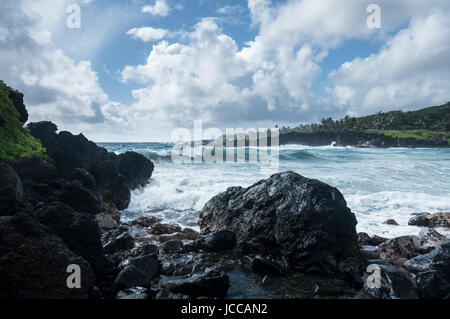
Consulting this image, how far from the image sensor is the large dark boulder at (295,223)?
21.4 ft

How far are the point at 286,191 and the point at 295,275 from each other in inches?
100

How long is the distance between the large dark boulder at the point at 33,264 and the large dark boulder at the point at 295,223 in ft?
14.5

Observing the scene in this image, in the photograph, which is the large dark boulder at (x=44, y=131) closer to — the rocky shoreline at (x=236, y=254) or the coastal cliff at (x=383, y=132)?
the rocky shoreline at (x=236, y=254)

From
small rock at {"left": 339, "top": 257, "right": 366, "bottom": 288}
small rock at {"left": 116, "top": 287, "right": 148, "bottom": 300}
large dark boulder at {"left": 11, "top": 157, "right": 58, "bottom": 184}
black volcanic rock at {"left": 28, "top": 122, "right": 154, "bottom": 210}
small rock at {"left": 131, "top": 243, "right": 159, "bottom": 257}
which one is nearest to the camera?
small rock at {"left": 116, "top": 287, "right": 148, "bottom": 300}

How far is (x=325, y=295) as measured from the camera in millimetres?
5301

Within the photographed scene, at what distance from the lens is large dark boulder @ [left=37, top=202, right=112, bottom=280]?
6059 mm

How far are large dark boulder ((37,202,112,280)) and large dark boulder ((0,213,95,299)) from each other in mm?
1018

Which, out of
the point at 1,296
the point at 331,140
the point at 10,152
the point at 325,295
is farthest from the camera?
the point at 331,140

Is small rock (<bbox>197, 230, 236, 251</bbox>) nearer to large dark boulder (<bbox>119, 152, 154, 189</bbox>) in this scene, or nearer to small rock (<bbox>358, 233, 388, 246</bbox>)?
small rock (<bbox>358, 233, 388, 246</bbox>)

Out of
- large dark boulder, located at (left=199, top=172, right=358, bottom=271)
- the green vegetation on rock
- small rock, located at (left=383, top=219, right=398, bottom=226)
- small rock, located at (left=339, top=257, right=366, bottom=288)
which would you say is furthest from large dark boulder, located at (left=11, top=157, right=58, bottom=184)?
the green vegetation on rock

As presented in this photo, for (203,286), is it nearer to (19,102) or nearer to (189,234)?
(189,234)

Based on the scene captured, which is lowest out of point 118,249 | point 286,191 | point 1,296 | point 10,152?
point 118,249

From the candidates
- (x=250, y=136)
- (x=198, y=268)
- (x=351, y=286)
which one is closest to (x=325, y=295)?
(x=351, y=286)
